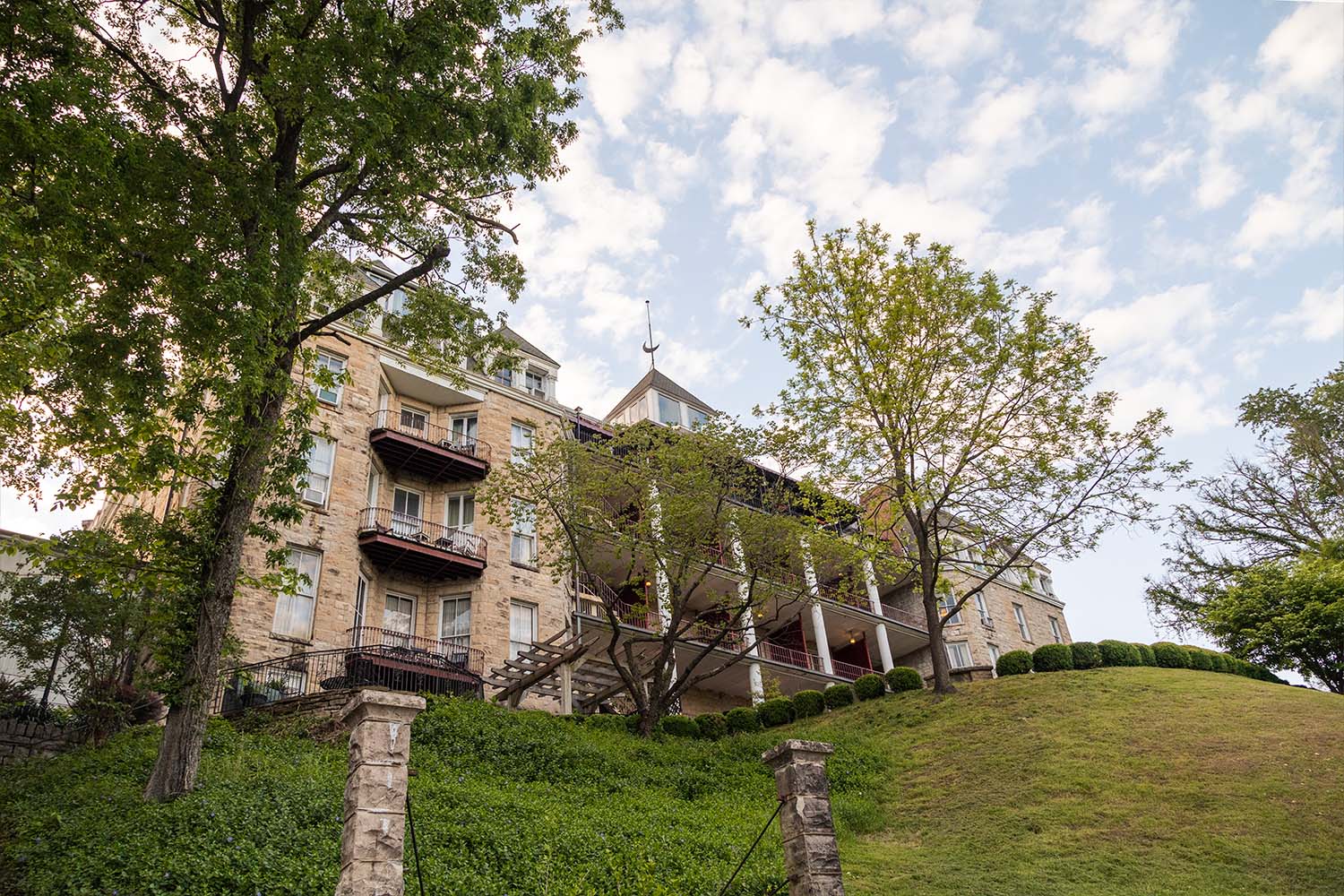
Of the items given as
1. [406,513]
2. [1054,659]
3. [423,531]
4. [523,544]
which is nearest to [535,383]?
[523,544]

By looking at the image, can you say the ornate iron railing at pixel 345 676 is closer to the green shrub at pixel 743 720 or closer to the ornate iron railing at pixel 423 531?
the ornate iron railing at pixel 423 531

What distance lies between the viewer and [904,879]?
12055mm

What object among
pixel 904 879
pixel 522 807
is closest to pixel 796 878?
pixel 904 879

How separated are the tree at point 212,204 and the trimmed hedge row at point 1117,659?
62.3 feet

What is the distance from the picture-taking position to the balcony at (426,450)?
24516 millimetres

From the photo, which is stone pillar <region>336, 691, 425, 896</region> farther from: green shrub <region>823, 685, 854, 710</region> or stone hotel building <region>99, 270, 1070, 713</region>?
green shrub <region>823, 685, 854, 710</region>

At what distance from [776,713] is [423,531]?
11.1 metres

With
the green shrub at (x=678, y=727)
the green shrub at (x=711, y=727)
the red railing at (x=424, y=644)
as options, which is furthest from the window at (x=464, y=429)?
the green shrub at (x=711, y=727)

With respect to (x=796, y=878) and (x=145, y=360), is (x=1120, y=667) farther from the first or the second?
(x=145, y=360)

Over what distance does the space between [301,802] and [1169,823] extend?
490 inches

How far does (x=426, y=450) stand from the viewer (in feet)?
81.4

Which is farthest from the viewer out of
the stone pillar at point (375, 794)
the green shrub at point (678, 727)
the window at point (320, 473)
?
the window at point (320, 473)

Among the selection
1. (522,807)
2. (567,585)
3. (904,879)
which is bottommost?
(904,879)

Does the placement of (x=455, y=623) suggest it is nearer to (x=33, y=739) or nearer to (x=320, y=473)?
(x=320, y=473)
